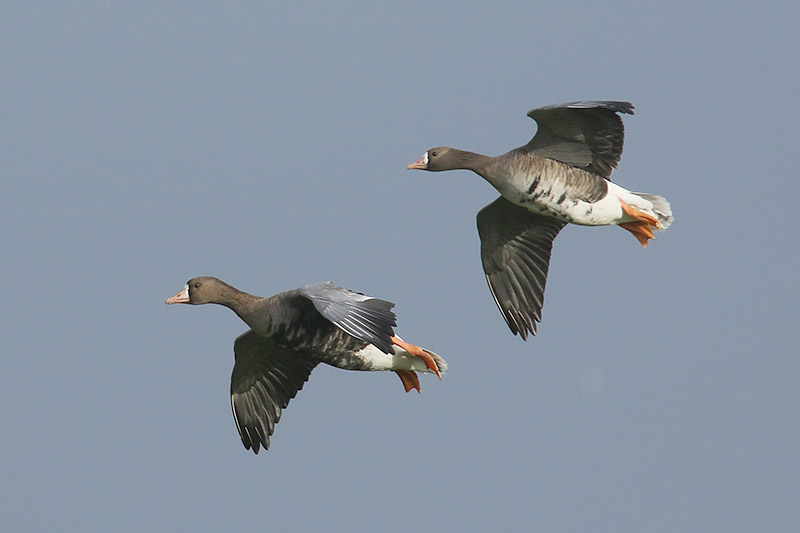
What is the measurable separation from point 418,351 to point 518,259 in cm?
225

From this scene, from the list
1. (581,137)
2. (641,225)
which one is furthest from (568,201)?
(641,225)

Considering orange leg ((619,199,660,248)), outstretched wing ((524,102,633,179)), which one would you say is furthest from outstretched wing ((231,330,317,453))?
orange leg ((619,199,660,248))

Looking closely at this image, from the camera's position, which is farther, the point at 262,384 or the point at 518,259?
the point at 518,259

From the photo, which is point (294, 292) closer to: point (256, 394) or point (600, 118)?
point (256, 394)

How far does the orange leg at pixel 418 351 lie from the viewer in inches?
568

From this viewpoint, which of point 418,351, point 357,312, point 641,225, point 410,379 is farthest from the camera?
point 641,225

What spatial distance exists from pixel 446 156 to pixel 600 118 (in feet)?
5.93

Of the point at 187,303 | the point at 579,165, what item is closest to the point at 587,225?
the point at 579,165

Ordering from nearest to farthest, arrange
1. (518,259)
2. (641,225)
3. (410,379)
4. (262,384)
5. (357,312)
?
(357,312) < (262,384) < (410,379) < (641,225) < (518,259)

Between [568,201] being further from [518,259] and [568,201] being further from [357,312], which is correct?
[357,312]

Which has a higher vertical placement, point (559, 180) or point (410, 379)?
point (559, 180)

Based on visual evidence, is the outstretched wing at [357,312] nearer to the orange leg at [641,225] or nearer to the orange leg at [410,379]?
the orange leg at [410,379]

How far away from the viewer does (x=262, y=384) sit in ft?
49.4

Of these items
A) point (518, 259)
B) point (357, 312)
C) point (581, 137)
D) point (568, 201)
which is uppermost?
point (581, 137)
